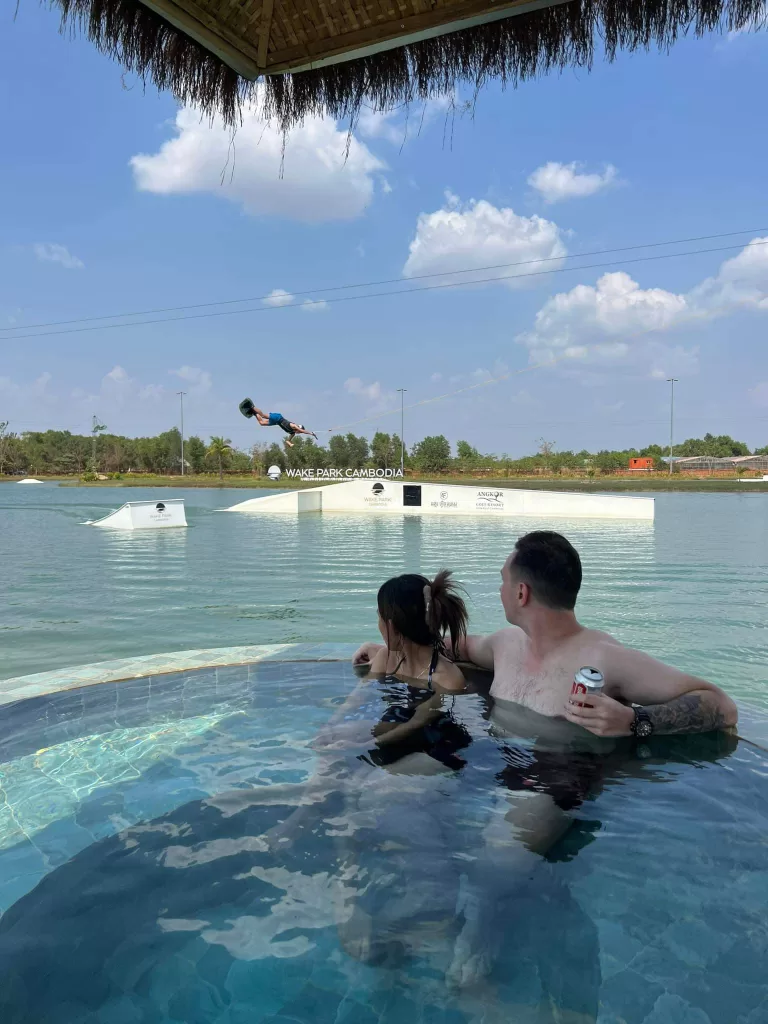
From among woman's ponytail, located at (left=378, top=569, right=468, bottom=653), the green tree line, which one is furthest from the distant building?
woman's ponytail, located at (left=378, top=569, right=468, bottom=653)

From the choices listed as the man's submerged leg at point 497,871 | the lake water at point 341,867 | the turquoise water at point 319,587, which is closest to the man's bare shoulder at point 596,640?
the lake water at point 341,867

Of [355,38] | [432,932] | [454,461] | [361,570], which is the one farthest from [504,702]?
[454,461]

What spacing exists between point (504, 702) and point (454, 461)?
247 feet

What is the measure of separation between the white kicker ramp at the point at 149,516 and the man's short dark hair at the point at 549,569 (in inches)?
712

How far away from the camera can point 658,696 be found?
8.26 ft

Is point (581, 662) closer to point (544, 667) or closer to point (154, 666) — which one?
point (544, 667)

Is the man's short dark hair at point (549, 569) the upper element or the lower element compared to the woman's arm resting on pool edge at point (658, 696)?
upper

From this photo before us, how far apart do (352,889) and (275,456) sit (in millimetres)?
81640

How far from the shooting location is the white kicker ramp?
19.8 meters

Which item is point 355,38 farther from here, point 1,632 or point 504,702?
point 1,632

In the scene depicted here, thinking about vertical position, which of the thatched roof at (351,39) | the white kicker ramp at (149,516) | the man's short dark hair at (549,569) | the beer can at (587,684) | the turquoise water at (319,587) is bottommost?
the turquoise water at (319,587)

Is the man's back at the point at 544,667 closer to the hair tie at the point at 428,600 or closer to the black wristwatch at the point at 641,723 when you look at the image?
the black wristwatch at the point at 641,723

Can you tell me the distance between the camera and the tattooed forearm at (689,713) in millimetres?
2498

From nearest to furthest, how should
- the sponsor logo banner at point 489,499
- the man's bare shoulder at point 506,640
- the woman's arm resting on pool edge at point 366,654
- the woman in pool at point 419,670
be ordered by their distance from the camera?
the woman in pool at point 419,670
the man's bare shoulder at point 506,640
the woman's arm resting on pool edge at point 366,654
the sponsor logo banner at point 489,499
